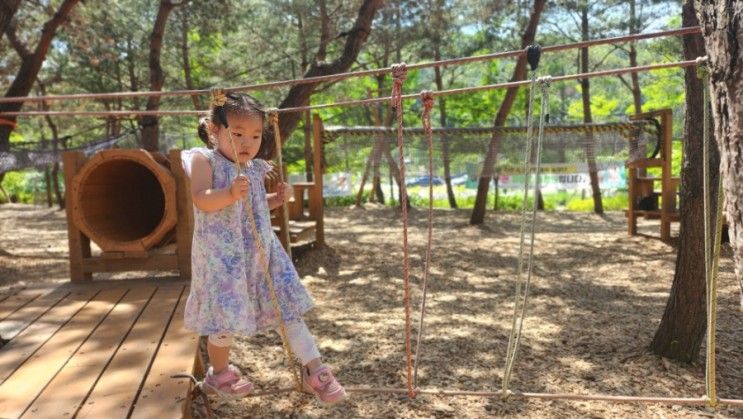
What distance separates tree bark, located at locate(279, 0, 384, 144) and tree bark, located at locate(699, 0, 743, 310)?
176 inches

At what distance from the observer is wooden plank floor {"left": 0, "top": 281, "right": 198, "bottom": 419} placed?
181 centimetres

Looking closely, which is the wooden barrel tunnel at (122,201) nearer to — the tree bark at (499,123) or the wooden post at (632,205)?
the tree bark at (499,123)

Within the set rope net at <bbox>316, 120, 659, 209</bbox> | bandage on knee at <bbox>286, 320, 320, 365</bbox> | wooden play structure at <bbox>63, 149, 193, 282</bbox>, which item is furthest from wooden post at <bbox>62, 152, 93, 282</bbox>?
rope net at <bbox>316, 120, 659, 209</bbox>

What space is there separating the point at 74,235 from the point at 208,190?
Result: 2382 millimetres

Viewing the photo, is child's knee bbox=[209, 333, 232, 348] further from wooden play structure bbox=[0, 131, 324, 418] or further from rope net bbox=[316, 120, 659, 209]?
rope net bbox=[316, 120, 659, 209]

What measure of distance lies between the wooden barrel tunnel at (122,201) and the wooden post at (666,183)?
5.19 metres

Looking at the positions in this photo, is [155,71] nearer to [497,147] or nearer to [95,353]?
[497,147]

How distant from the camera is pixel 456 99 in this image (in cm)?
1684

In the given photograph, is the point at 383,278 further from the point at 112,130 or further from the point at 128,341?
the point at 112,130

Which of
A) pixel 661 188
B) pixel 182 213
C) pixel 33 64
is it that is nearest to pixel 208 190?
pixel 182 213

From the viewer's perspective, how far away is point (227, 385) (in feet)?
6.35

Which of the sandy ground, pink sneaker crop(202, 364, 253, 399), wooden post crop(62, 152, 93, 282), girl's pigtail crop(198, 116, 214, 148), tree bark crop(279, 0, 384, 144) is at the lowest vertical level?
the sandy ground

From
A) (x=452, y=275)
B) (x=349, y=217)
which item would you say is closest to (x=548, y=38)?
(x=349, y=217)

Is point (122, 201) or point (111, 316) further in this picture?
point (122, 201)
